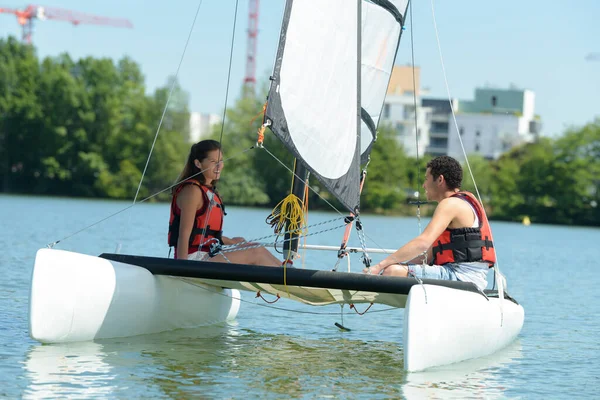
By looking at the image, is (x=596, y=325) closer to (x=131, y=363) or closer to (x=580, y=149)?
(x=131, y=363)

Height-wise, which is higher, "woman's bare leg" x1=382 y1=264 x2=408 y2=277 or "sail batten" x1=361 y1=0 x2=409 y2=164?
"sail batten" x1=361 y1=0 x2=409 y2=164

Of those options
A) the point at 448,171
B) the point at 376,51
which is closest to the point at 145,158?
the point at 376,51

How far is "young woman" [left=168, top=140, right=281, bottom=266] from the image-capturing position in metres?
6.91

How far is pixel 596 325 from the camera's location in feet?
33.3

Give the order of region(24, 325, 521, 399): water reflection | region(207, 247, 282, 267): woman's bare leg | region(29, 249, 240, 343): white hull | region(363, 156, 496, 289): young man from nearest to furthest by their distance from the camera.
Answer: region(24, 325, 521, 399): water reflection, region(29, 249, 240, 343): white hull, region(363, 156, 496, 289): young man, region(207, 247, 282, 267): woman's bare leg

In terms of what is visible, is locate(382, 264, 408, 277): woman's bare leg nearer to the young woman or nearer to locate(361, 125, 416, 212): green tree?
the young woman

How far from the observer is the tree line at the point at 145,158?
55719mm

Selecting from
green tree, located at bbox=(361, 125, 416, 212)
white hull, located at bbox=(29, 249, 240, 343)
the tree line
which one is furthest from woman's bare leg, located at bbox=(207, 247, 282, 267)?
green tree, located at bbox=(361, 125, 416, 212)

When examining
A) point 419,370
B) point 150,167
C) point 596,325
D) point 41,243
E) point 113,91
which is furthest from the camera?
point 113,91

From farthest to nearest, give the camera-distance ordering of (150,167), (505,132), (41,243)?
(505,132) → (150,167) → (41,243)

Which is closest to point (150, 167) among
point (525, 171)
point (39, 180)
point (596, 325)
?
point (39, 180)

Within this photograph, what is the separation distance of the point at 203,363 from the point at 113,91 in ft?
186

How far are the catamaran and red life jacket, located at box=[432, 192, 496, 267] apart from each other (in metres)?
0.24

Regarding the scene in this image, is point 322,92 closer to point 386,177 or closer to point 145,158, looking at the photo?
point 145,158
